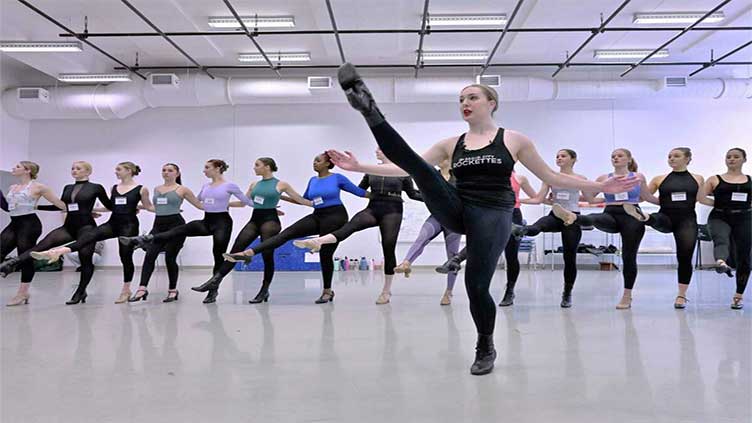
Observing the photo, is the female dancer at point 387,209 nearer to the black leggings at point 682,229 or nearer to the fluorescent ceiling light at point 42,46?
the black leggings at point 682,229

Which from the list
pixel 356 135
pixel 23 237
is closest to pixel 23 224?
pixel 23 237

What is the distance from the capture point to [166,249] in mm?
4848

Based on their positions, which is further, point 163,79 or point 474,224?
point 163,79

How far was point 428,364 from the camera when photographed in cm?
256

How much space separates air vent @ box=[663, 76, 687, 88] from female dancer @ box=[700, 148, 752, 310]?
5275 mm

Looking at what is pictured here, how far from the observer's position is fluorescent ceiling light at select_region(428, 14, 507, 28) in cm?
709

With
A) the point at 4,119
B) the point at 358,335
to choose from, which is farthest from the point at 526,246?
the point at 4,119

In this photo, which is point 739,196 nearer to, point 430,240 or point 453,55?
point 430,240

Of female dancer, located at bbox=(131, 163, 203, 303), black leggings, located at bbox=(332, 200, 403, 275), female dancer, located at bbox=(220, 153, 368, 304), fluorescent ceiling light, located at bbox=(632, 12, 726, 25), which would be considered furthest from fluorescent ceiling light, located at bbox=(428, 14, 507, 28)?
female dancer, located at bbox=(131, 163, 203, 303)

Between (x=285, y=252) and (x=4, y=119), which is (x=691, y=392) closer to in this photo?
(x=285, y=252)

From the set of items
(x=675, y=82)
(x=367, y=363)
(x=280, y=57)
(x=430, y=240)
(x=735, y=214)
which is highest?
(x=280, y=57)

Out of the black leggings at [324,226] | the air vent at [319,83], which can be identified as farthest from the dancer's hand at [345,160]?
the air vent at [319,83]

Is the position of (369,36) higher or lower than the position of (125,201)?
higher

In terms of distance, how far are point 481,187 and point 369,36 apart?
20.1 feet
